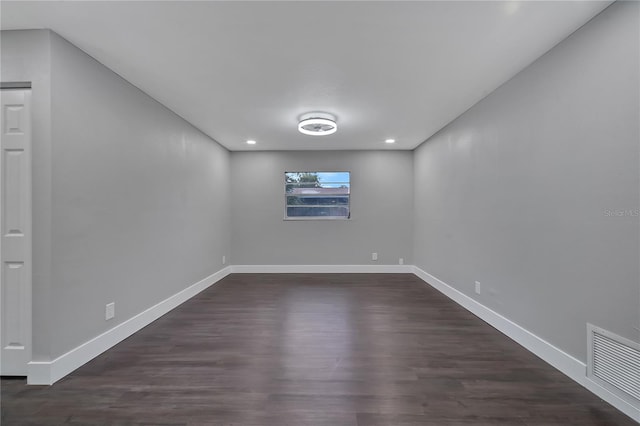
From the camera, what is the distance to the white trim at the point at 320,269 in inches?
211

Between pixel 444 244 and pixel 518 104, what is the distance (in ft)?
7.01

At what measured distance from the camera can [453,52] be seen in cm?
209

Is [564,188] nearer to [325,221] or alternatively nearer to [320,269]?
[325,221]

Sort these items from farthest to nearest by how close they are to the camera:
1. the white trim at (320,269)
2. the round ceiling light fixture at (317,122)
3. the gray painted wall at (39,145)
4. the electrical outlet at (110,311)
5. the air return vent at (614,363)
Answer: the white trim at (320,269) < the round ceiling light fixture at (317,122) < the electrical outlet at (110,311) < the gray painted wall at (39,145) < the air return vent at (614,363)

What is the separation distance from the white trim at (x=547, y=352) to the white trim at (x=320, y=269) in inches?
73.0

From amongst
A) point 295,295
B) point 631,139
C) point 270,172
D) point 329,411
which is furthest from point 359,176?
point 329,411

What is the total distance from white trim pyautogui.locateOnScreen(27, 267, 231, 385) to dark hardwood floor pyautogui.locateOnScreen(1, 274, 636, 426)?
0.07 metres

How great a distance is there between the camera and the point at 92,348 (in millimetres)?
2184

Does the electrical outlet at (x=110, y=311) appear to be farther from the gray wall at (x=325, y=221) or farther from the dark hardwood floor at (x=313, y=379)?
the gray wall at (x=325, y=221)

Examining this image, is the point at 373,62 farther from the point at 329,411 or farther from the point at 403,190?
the point at 403,190

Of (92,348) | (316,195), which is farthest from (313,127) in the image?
(92,348)

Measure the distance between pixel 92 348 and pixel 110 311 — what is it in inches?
11.7

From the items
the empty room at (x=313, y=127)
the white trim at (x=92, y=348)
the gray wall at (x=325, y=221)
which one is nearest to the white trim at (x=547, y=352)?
the empty room at (x=313, y=127)

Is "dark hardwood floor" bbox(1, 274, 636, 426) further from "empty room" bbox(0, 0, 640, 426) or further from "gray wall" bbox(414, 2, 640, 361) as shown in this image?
"gray wall" bbox(414, 2, 640, 361)
